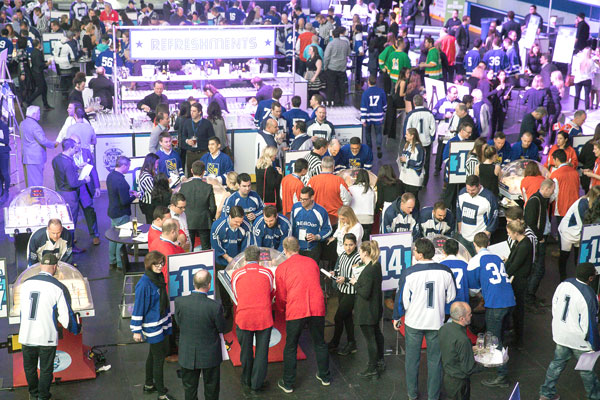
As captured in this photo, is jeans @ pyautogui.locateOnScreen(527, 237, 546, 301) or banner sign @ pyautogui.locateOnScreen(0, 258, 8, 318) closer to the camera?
banner sign @ pyautogui.locateOnScreen(0, 258, 8, 318)

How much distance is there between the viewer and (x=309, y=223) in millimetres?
9023

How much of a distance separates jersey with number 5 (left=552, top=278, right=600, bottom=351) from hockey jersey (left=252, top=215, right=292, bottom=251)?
3.08 meters

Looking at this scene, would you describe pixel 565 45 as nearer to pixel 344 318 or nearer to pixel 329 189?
pixel 329 189

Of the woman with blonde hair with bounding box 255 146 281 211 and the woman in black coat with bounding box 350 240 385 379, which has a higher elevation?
the woman with blonde hair with bounding box 255 146 281 211

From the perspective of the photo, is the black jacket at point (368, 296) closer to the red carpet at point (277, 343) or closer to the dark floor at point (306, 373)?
the dark floor at point (306, 373)

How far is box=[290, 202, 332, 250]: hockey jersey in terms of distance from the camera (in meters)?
9.01

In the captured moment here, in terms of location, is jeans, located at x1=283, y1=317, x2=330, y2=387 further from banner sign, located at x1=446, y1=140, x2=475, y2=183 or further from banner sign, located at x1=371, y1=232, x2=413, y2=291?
banner sign, located at x1=446, y1=140, x2=475, y2=183

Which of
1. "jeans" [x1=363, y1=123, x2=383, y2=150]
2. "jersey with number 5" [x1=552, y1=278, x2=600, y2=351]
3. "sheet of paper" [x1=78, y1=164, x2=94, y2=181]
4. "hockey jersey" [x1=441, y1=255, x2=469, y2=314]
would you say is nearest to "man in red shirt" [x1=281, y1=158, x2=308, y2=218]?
"hockey jersey" [x1=441, y1=255, x2=469, y2=314]

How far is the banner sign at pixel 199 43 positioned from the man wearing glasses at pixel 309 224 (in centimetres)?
597

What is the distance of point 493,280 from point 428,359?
104 cm

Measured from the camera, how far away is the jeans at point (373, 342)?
25.4ft

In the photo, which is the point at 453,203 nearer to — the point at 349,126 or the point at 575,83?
the point at 349,126

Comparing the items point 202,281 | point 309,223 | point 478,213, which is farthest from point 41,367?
point 478,213

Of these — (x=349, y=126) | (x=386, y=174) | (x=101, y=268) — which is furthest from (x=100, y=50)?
(x=386, y=174)
